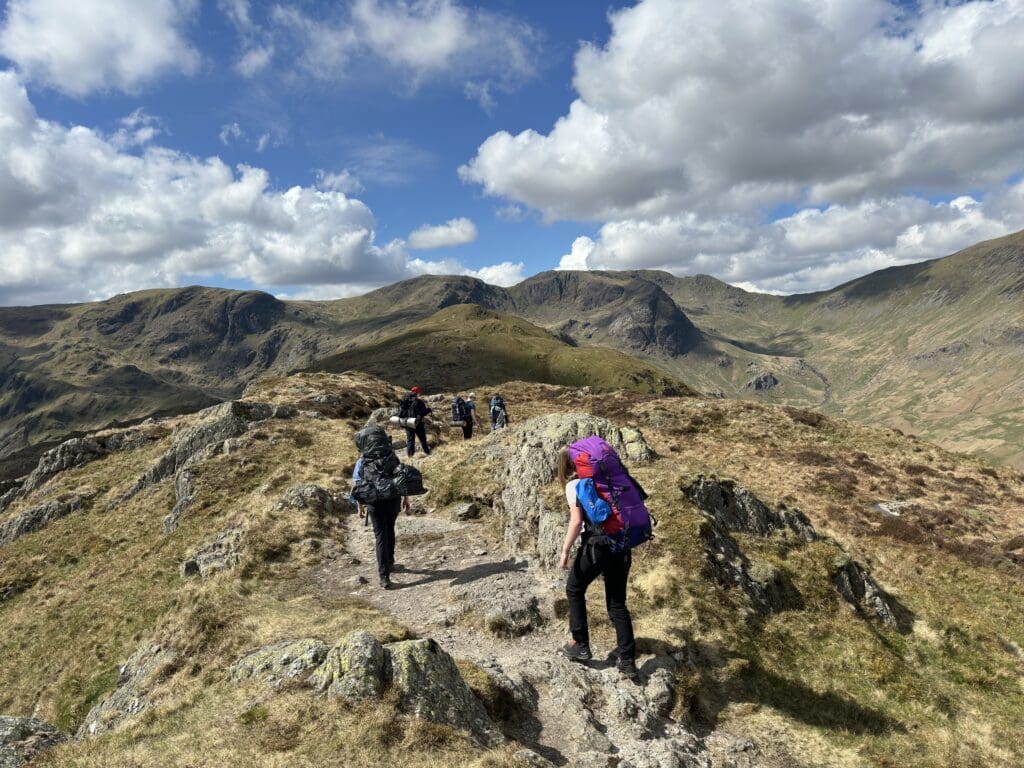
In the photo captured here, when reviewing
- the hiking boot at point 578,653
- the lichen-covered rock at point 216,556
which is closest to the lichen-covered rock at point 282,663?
the hiking boot at point 578,653

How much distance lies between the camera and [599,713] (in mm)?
9625

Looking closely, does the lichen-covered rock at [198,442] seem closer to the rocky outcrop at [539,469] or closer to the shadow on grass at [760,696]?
the rocky outcrop at [539,469]

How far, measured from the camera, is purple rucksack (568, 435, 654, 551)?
9.12 m

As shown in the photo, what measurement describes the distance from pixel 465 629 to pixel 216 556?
11682 mm

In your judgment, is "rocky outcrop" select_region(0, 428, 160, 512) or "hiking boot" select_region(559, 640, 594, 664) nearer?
"hiking boot" select_region(559, 640, 594, 664)

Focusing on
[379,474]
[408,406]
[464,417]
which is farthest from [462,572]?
[464,417]

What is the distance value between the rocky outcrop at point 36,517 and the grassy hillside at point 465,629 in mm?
1298

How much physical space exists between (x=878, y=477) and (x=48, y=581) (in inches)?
2135

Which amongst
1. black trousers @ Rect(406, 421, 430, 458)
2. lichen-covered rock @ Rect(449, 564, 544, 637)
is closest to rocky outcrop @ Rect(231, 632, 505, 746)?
lichen-covered rock @ Rect(449, 564, 544, 637)

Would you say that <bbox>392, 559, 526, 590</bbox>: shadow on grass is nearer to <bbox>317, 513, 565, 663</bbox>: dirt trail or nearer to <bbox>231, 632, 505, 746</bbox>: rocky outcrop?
<bbox>317, 513, 565, 663</bbox>: dirt trail

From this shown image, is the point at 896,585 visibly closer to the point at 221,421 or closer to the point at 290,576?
the point at 290,576

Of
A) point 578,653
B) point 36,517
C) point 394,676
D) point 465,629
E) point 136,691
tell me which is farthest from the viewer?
point 36,517

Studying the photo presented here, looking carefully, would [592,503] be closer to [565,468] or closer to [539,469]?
[565,468]

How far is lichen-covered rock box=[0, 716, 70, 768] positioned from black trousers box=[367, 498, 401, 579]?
279 inches
